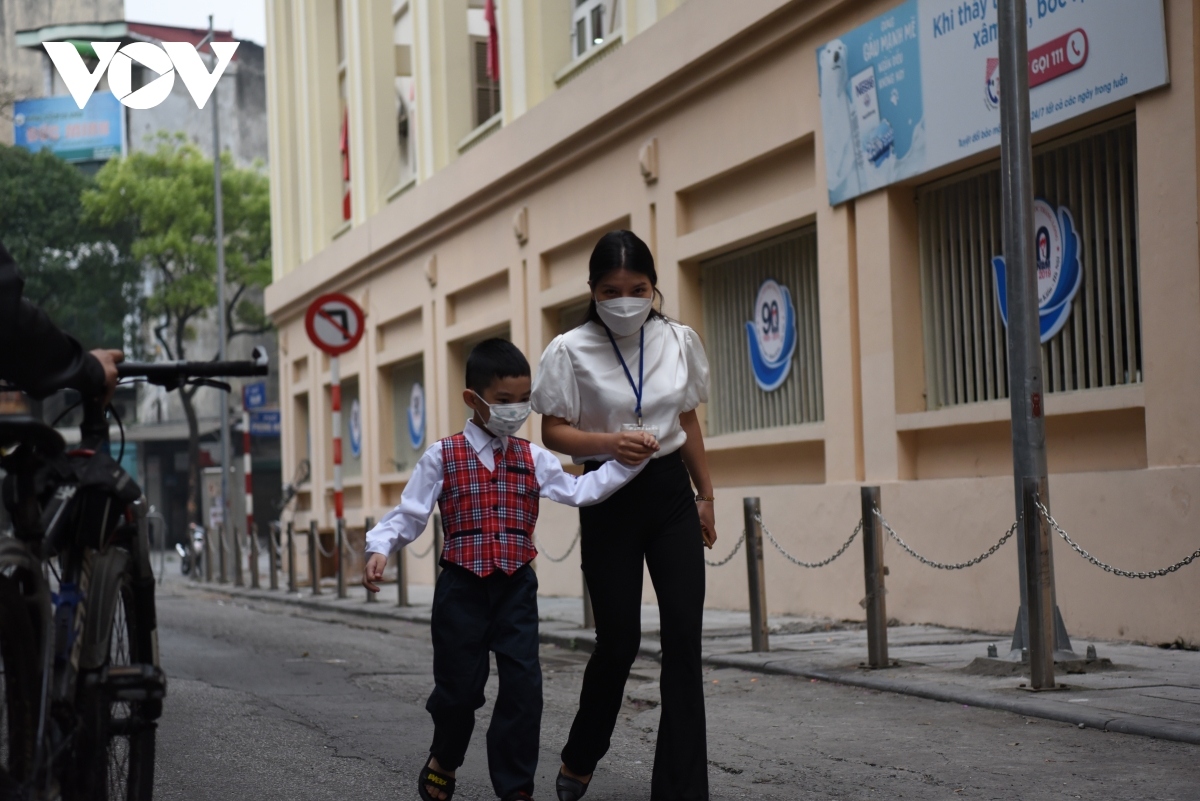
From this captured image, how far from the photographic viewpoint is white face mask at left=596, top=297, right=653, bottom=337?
4.87 metres

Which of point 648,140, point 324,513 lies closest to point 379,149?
point 324,513

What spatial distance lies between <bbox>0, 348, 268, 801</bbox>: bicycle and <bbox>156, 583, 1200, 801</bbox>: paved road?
1.74 meters

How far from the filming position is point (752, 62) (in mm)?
13625

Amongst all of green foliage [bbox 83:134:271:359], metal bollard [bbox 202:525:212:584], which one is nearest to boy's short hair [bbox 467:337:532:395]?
metal bollard [bbox 202:525:212:584]

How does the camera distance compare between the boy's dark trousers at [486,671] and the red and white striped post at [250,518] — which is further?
the red and white striped post at [250,518]

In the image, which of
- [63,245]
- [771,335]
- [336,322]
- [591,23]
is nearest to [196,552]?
[336,322]

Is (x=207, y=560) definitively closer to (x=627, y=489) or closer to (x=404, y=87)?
(x=404, y=87)

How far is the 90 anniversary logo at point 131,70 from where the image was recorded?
2080 inches

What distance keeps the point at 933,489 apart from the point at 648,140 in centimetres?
566

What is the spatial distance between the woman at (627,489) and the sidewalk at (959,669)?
2395 mm

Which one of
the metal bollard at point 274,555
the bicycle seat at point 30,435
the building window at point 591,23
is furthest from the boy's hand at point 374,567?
the metal bollard at point 274,555

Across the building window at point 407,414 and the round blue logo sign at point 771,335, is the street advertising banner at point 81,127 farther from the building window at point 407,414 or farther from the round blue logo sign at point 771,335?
the round blue logo sign at point 771,335

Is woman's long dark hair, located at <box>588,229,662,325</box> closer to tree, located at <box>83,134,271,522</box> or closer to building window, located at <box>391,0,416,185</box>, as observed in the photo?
building window, located at <box>391,0,416,185</box>

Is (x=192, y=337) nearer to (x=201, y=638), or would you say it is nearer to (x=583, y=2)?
(x=583, y=2)
